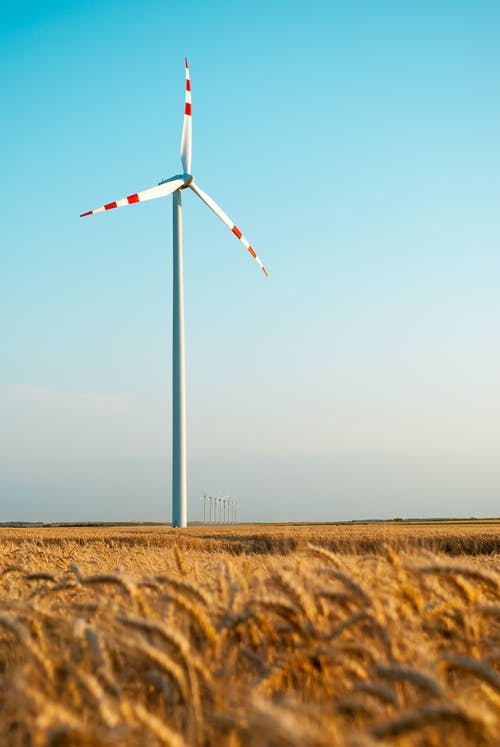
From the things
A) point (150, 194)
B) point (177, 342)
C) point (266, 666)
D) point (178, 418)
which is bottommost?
point (266, 666)

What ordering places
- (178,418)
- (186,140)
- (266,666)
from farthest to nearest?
1. (186,140)
2. (178,418)
3. (266,666)

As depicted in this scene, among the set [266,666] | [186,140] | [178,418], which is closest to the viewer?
[266,666]

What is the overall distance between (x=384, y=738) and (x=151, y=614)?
2792 millimetres

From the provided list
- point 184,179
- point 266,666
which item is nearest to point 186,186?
point 184,179

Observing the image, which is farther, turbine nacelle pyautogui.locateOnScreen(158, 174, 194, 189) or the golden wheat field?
turbine nacelle pyautogui.locateOnScreen(158, 174, 194, 189)

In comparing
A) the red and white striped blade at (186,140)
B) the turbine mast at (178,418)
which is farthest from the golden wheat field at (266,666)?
the red and white striped blade at (186,140)

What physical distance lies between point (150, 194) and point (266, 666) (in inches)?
1637

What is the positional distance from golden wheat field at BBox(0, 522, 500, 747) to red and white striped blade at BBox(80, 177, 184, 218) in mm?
37560

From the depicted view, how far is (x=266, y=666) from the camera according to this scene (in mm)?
3932

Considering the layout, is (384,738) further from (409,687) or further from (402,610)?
(402,610)

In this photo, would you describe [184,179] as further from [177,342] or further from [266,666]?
[266,666]

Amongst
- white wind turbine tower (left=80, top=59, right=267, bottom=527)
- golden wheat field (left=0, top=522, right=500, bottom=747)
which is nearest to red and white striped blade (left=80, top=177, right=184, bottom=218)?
white wind turbine tower (left=80, top=59, right=267, bottom=527)

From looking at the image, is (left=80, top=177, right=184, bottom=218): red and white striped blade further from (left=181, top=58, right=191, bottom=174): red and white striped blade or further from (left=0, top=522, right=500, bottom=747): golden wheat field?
(left=0, top=522, right=500, bottom=747): golden wheat field

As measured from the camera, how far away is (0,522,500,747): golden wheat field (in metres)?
2.40
